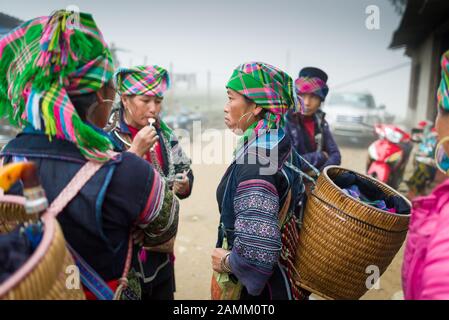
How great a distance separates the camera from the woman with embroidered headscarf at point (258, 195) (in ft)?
4.93

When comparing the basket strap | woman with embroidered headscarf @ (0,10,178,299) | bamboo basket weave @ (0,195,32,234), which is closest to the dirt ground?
the basket strap

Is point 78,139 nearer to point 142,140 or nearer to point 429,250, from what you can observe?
point 142,140

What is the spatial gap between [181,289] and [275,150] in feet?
8.03

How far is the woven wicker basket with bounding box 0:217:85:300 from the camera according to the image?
29.6 inches

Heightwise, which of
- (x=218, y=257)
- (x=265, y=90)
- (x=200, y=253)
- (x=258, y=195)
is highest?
(x=265, y=90)

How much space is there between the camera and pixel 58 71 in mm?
1104

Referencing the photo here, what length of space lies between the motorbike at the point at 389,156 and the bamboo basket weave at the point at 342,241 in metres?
4.62

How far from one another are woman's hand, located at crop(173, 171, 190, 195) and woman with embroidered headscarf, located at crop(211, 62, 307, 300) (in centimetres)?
66

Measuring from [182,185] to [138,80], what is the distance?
2.86 ft

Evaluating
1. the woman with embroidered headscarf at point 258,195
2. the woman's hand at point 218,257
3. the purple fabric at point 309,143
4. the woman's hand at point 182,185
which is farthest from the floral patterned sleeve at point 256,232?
the purple fabric at point 309,143

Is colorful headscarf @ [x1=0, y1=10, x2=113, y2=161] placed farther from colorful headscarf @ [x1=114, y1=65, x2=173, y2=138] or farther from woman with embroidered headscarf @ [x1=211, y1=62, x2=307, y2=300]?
colorful headscarf @ [x1=114, y1=65, x2=173, y2=138]

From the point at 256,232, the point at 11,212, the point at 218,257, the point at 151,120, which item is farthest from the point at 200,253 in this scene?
the point at 11,212

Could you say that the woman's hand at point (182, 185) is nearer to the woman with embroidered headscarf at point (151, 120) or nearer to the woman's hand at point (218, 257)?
the woman with embroidered headscarf at point (151, 120)

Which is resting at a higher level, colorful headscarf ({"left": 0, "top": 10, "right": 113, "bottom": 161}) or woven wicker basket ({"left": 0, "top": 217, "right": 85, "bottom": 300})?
colorful headscarf ({"left": 0, "top": 10, "right": 113, "bottom": 161})
